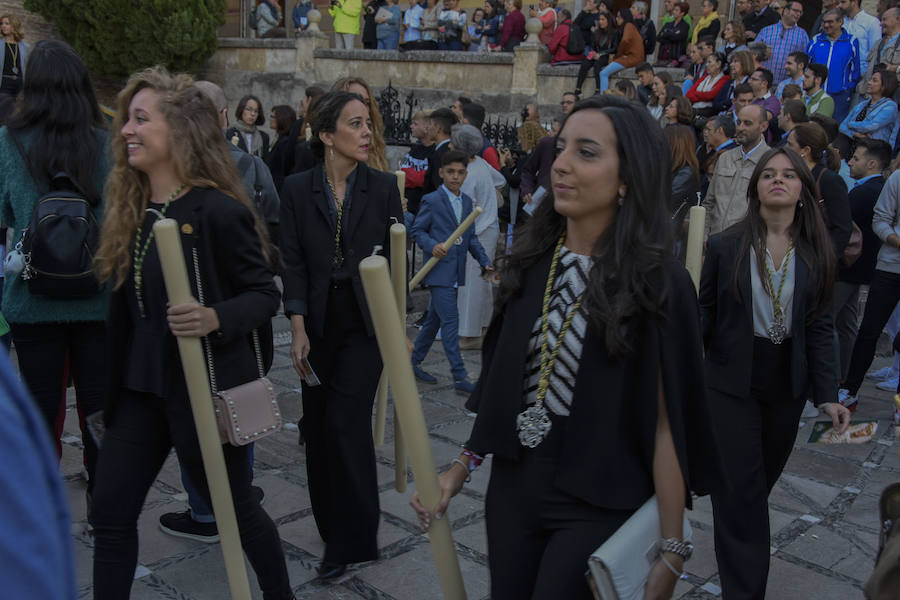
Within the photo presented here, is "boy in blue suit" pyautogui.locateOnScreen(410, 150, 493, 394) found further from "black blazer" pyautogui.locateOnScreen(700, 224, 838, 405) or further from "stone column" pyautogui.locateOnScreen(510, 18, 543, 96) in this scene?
"stone column" pyautogui.locateOnScreen(510, 18, 543, 96)

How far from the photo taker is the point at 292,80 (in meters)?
22.0

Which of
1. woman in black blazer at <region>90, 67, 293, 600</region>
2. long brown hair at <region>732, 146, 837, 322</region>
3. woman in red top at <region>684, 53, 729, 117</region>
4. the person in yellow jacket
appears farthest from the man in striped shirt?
the person in yellow jacket

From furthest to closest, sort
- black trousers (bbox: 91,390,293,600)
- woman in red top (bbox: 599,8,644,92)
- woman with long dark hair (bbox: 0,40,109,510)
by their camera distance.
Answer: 1. woman in red top (bbox: 599,8,644,92)
2. woman with long dark hair (bbox: 0,40,109,510)
3. black trousers (bbox: 91,390,293,600)

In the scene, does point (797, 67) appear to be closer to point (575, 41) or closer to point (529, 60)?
point (575, 41)

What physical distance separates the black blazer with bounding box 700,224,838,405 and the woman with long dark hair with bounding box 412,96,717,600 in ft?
4.24

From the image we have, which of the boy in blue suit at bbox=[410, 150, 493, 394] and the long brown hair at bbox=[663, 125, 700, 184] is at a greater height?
the long brown hair at bbox=[663, 125, 700, 184]

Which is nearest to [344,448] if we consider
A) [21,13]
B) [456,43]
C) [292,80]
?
[456,43]

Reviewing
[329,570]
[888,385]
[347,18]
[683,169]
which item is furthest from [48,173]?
[347,18]

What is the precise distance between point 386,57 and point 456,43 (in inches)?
64.2

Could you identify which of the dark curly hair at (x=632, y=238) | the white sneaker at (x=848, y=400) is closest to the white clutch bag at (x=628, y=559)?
the dark curly hair at (x=632, y=238)

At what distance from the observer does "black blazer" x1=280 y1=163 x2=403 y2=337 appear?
369 cm

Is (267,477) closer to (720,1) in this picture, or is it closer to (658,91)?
(658,91)

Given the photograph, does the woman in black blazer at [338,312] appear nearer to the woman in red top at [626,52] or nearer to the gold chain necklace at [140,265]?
the gold chain necklace at [140,265]

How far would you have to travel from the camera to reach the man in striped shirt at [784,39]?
12125 millimetres
